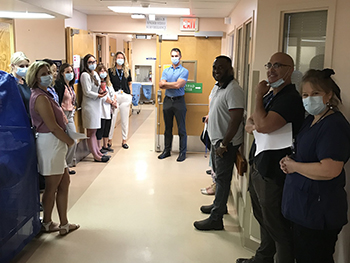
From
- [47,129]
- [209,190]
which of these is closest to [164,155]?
[209,190]

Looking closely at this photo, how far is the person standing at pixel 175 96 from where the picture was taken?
530 centimetres

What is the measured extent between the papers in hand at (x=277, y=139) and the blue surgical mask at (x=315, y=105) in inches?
11.4

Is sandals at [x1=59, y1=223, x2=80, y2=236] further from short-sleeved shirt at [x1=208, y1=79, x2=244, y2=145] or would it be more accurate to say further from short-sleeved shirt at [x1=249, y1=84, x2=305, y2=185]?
short-sleeved shirt at [x1=249, y1=84, x2=305, y2=185]

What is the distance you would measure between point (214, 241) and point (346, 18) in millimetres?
2032

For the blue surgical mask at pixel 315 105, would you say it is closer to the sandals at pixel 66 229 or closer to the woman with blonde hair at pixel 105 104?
the sandals at pixel 66 229

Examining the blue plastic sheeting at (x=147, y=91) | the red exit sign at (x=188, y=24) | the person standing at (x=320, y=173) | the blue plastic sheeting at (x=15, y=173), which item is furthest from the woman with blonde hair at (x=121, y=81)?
the blue plastic sheeting at (x=147, y=91)

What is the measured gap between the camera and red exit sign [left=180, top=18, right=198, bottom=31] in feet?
19.2

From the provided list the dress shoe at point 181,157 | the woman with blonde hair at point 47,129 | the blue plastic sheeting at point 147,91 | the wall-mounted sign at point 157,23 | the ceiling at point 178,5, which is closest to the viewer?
the woman with blonde hair at point 47,129

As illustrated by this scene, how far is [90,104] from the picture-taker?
5062 mm

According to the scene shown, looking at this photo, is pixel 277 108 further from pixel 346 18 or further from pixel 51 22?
pixel 51 22

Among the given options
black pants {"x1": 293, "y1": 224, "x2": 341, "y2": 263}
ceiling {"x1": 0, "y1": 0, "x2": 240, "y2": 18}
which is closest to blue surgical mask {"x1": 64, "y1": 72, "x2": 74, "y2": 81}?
ceiling {"x1": 0, "y1": 0, "x2": 240, "y2": 18}

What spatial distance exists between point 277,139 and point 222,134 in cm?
113

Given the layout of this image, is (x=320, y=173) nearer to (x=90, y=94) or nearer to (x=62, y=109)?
(x=62, y=109)

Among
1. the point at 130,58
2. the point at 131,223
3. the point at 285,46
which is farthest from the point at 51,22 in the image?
the point at 130,58
